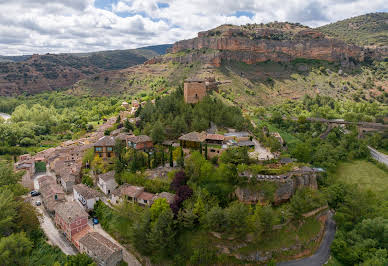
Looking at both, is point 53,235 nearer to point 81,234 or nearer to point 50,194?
point 81,234

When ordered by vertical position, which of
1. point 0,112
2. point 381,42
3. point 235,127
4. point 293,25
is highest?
point 293,25

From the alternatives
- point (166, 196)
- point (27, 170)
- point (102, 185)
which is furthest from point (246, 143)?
point (27, 170)

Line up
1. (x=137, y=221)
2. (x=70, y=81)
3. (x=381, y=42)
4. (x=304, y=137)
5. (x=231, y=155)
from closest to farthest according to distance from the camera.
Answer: (x=137, y=221) → (x=231, y=155) → (x=304, y=137) → (x=381, y=42) → (x=70, y=81)

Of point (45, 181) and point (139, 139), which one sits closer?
point (139, 139)

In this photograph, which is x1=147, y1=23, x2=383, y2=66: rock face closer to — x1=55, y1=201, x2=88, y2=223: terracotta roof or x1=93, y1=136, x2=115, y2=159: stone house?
x1=93, y1=136, x2=115, y2=159: stone house

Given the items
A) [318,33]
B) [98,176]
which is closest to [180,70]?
[318,33]

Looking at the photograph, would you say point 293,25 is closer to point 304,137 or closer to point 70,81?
point 304,137

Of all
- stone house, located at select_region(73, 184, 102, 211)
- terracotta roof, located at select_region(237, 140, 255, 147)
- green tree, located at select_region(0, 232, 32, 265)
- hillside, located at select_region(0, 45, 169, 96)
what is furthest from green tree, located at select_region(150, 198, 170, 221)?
hillside, located at select_region(0, 45, 169, 96)
